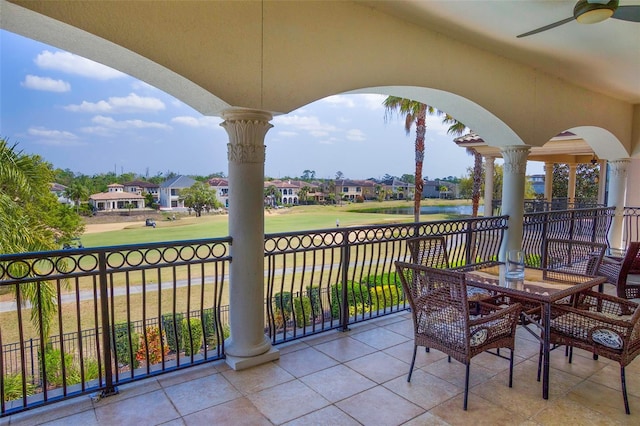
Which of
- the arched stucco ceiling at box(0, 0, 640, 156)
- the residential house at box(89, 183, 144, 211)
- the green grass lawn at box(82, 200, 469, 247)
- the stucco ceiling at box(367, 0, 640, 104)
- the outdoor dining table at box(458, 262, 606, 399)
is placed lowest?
the green grass lawn at box(82, 200, 469, 247)

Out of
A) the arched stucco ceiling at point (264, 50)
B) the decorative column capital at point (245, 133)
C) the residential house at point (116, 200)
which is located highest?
the arched stucco ceiling at point (264, 50)

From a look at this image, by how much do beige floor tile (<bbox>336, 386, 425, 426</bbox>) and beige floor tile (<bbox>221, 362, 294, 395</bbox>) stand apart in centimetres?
56

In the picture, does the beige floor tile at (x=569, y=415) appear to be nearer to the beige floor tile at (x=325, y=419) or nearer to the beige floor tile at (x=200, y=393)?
the beige floor tile at (x=325, y=419)

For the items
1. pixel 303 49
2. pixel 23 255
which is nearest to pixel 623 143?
pixel 303 49

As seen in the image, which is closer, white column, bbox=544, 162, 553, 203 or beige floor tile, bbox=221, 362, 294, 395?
beige floor tile, bbox=221, 362, 294, 395

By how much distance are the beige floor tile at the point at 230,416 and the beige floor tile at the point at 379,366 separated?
36.2 inches

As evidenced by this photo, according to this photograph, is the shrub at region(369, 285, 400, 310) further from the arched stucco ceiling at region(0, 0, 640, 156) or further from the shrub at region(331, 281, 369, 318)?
the arched stucco ceiling at region(0, 0, 640, 156)

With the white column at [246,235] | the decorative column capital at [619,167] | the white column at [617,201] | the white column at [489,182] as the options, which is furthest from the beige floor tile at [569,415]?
the white column at [489,182]

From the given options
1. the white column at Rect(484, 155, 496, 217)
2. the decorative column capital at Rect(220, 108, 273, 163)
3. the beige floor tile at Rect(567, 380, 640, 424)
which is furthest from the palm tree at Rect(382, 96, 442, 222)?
the beige floor tile at Rect(567, 380, 640, 424)

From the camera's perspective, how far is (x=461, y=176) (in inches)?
967

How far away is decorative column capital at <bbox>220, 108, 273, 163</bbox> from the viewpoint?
291cm

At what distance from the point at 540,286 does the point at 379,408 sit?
1573 mm

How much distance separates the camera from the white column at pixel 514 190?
541 centimetres

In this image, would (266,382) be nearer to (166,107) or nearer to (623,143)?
(623,143)
